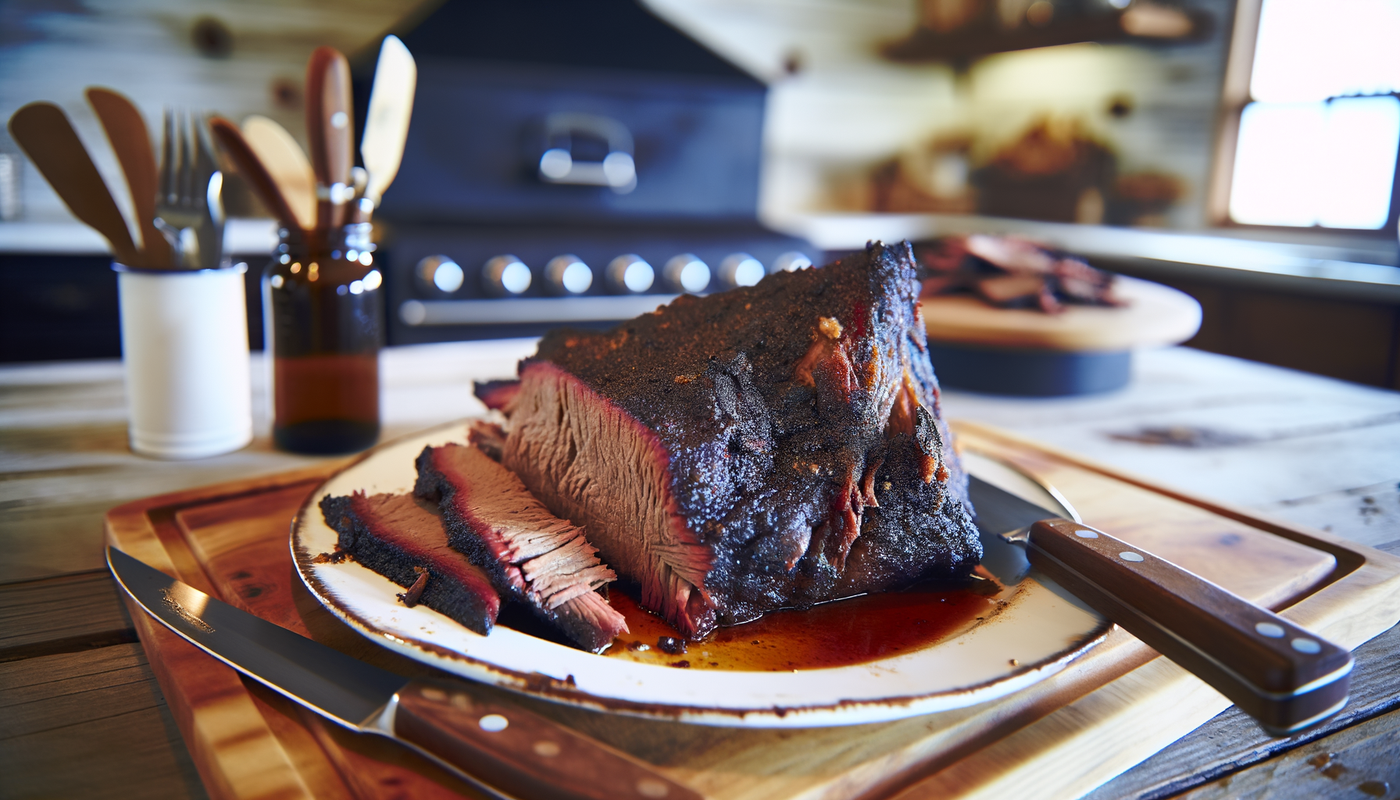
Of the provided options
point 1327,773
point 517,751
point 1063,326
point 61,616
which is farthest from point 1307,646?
point 1063,326

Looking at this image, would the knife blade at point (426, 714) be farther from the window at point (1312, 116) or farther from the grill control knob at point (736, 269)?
the window at point (1312, 116)

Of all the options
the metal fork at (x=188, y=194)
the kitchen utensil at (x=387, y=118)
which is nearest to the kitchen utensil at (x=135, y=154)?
the metal fork at (x=188, y=194)

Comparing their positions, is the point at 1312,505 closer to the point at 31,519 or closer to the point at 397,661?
the point at 397,661

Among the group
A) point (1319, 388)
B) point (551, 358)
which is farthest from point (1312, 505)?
point (551, 358)

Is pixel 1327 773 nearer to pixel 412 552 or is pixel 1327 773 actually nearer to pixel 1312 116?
pixel 412 552

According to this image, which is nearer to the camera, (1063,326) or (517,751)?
(517,751)
